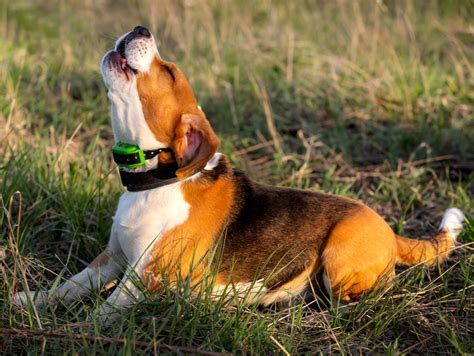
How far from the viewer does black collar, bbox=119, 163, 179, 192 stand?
Result: 12.6 ft

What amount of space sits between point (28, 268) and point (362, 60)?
4728 mm

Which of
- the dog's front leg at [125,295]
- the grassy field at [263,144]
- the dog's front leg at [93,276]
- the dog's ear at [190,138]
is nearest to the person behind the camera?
the grassy field at [263,144]

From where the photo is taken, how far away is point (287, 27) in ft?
28.1

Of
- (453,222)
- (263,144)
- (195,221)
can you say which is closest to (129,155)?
(195,221)

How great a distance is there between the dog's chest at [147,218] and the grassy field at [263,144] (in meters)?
0.41

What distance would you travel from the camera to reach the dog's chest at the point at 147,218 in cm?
378

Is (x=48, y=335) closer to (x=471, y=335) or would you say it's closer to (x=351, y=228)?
(x=351, y=228)

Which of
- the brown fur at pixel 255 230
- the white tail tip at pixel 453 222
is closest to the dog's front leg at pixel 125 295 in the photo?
the brown fur at pixel 255 230

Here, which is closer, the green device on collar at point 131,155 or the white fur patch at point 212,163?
the green device on collar at point 131,155

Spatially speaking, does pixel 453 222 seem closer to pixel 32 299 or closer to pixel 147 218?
A: pixel 147 218

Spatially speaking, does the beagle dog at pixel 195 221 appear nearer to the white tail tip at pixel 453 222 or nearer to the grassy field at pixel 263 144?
the grassy field at pixel 263 144

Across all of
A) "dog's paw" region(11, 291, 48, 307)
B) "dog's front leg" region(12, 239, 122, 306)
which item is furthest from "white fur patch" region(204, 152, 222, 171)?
"dog's paw" region(11, 291, 48, 307)

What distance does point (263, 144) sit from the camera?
6.20 metres

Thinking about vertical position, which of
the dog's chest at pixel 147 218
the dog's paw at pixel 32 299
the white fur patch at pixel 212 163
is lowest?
the dog's paw at pixel 32 299
